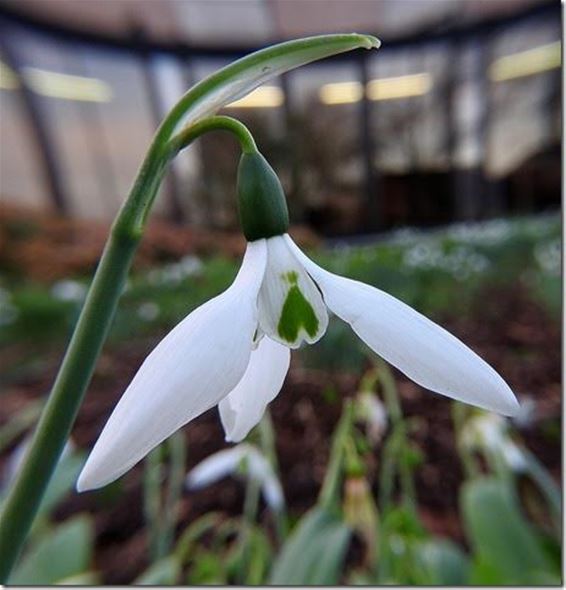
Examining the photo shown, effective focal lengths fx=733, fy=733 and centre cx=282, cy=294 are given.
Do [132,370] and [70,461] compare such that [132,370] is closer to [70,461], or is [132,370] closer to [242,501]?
[70,461]

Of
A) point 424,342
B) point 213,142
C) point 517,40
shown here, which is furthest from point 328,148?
point 424,342

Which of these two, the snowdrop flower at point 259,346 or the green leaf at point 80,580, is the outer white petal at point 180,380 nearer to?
the snowdrop flower at point 259,346

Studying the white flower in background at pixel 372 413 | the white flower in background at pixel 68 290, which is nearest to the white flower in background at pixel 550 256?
the white flower in background at pixel 372 413

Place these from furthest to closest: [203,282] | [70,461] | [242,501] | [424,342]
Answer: [242,501], [203,282], [70,461], [424,342]

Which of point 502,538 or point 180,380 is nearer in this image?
point 180,380

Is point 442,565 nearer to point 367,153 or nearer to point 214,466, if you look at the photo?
point 214,466

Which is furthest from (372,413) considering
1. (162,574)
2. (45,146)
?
(45,146)

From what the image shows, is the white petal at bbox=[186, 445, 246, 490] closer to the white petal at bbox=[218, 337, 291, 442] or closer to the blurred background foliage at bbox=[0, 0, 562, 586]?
the blurred background foliage at bbox=[0, 0, 562, 586]
